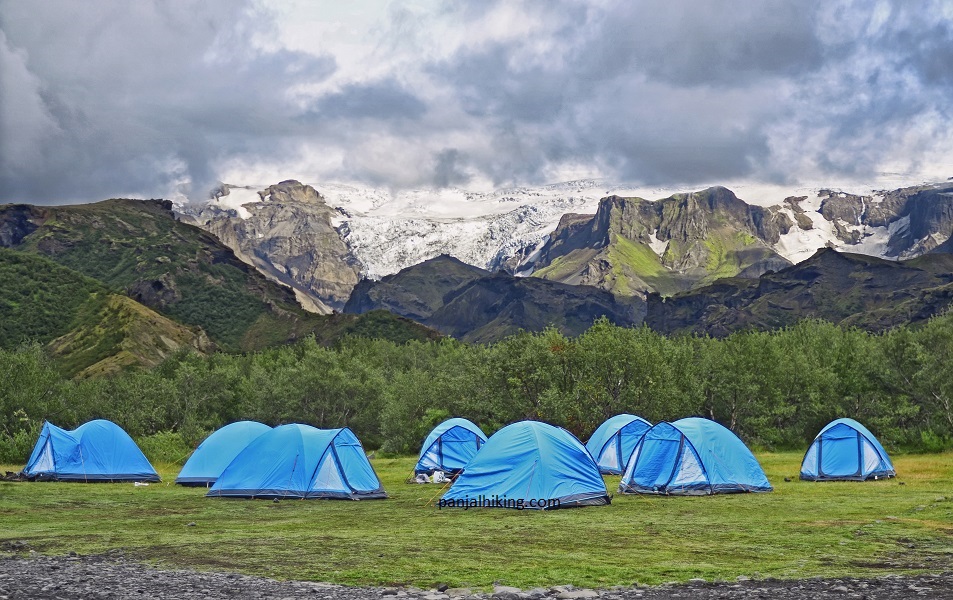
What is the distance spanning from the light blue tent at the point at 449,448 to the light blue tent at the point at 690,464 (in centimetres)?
1198

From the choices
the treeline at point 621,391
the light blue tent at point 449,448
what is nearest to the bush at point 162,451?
the treeline at point 621,391

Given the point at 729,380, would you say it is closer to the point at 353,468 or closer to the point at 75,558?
the point at 353,468

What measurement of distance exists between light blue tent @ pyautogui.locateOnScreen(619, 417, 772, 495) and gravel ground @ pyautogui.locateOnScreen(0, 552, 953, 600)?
22.0 metres

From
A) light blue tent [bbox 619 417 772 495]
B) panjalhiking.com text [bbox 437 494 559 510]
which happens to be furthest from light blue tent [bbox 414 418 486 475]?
panjalhiking.com text [bbox 437 494 559 510]

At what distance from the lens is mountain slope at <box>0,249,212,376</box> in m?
160

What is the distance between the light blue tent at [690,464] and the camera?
131 feet

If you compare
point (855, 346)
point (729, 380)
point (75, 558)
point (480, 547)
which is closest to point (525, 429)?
point (480, 547)

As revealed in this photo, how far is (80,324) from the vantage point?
17862cm

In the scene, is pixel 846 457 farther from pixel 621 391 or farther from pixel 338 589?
pixel 338 589

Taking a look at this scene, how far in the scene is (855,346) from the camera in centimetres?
9069

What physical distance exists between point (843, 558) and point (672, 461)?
1960 centimetres

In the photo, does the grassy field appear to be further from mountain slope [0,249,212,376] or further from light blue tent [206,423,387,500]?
mountain slope [0,249,212,376]

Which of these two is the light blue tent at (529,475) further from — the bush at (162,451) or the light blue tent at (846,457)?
the bush at (162,451)

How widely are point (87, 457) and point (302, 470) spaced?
16233 mm
